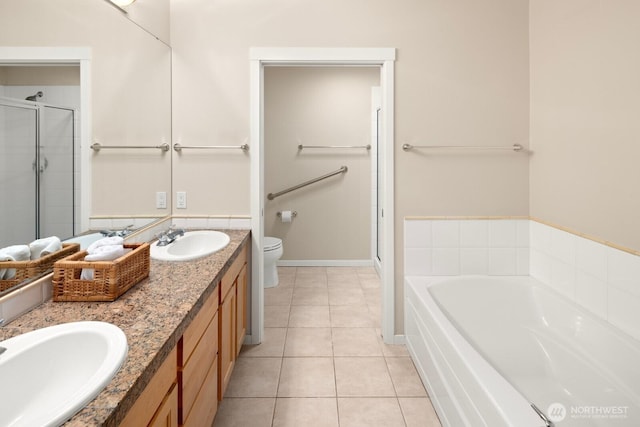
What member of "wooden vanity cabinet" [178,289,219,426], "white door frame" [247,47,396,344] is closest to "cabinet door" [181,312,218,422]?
"wooden vanity cabinet" [178,289,219,426]

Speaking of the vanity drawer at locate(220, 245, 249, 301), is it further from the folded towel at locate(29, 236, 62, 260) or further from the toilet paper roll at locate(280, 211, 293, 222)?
the toilet paper roll at locate(280, 211, 293, 222)

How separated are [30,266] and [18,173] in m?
0.31

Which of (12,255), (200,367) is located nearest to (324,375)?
(200,367)

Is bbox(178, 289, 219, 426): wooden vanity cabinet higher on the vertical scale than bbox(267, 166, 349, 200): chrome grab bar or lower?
lower

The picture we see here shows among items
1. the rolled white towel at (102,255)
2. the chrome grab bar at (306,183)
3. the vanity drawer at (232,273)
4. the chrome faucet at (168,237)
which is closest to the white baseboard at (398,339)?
the vanity drawer at (232,273)

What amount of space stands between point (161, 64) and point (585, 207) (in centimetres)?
260

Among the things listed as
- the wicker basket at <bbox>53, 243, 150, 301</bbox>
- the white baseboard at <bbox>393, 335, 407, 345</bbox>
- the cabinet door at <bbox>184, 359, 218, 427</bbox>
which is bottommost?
the white baseboard at <bbox>393, 335, 407, 345</bbox>

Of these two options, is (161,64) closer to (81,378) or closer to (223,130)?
(223,130)

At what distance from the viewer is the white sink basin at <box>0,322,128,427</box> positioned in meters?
0.82

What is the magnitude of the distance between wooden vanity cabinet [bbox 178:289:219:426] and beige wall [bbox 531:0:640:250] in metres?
1.87

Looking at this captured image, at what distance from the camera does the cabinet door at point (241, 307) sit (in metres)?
2.17

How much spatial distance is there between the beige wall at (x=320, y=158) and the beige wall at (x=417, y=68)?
6.03 ft

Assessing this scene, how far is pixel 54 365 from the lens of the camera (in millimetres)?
945

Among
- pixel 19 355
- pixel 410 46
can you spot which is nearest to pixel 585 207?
pixel 410 46
